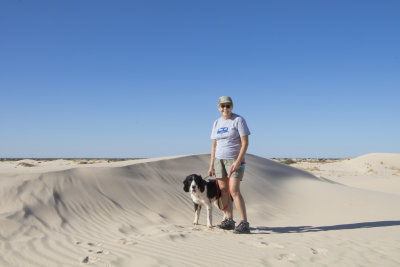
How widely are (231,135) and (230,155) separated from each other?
1.08ft

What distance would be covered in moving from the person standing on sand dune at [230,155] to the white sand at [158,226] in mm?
415

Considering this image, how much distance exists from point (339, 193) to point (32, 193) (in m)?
9.73

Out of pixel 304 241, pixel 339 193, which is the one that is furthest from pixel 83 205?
pixel 339 193

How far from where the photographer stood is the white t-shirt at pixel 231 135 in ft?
17.0

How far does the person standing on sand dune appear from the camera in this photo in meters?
5.10

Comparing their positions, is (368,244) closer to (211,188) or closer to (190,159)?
(211,188)

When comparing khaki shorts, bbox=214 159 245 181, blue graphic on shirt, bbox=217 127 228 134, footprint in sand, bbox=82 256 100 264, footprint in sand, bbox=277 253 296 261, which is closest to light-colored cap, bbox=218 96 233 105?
Answer: blue graphic on shirt, bbox=217 127 228 134

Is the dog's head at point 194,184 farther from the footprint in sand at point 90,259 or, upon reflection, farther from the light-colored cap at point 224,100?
the footprint in sand at point 90,259

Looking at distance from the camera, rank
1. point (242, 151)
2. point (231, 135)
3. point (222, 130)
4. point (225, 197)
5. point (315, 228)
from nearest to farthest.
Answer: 1. point (242, 151)
2. point (231, 135)
3. point (222, 130)
4. point (225, 197)
5. point (315, 228)

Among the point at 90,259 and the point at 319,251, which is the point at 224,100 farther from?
the point at 90,259

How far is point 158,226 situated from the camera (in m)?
5.55

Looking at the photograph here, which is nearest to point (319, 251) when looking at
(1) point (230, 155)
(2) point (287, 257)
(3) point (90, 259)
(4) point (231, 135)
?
(2) point (287, 257)

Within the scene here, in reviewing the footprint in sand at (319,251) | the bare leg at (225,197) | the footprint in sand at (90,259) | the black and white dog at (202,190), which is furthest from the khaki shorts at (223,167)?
the footprint in sand at (90,259)

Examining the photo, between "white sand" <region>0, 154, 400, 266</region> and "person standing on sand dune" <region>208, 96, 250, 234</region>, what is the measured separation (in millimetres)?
415
